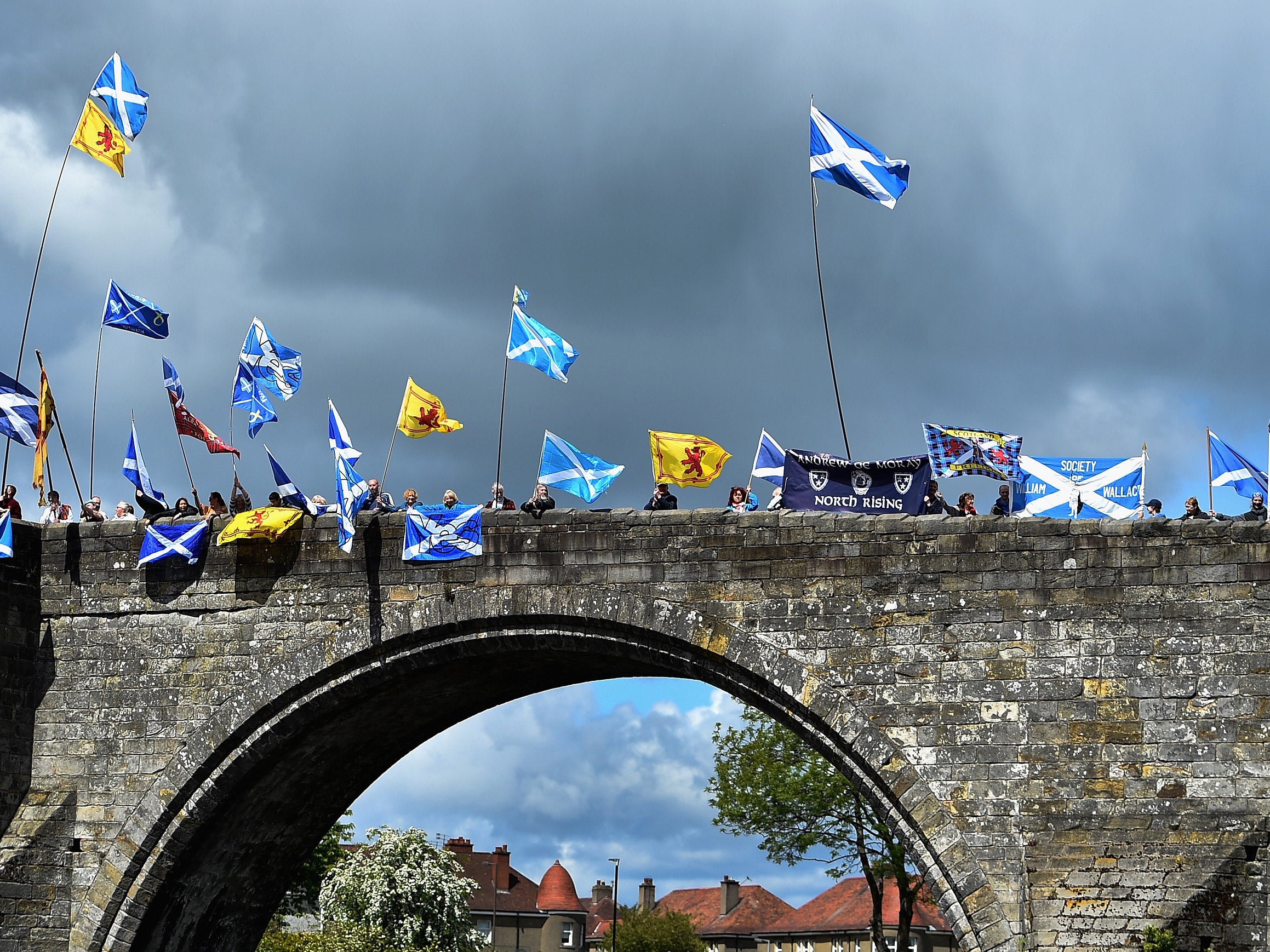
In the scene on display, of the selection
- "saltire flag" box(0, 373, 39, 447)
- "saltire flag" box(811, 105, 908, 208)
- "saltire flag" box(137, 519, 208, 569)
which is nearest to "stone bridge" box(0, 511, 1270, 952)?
"saltire flag" box(137, 519, 208, 569)

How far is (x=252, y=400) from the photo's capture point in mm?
17094

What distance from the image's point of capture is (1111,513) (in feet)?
48.0

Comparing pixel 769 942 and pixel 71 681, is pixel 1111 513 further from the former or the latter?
pixel 769 942

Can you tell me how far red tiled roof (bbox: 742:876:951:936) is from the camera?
5294cm

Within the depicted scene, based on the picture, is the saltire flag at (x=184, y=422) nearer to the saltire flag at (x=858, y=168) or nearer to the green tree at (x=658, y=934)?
the saltire flag at (x=858, y=168)

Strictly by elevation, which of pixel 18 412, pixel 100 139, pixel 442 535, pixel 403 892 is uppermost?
pixel 100 139

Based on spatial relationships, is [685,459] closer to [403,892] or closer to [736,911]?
[403,892]

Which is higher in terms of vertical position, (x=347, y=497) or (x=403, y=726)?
(x=347, y=497)

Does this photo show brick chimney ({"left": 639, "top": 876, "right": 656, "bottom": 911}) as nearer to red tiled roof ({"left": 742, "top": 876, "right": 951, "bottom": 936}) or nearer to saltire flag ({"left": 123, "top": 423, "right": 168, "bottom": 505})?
red tiled roof ({"left": 742, "top": 876, "right": 951, "bottom": 936})

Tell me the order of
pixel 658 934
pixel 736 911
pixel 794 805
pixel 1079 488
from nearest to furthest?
1. pixel 1079 488
2. pixel 794 805
3. pixel 658 934
4. pixel 736 911

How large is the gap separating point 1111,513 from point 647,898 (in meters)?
62.7

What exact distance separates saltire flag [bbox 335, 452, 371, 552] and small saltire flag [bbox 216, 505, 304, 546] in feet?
1.73

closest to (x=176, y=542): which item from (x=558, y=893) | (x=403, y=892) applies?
(x=403, y=892)

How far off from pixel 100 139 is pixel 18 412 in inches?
137
